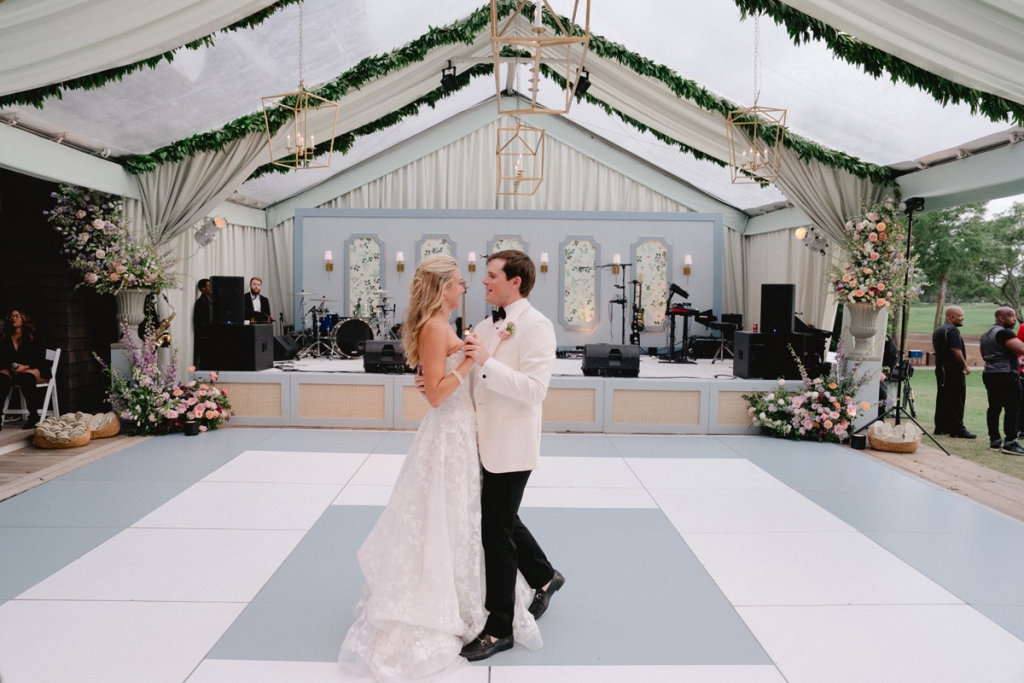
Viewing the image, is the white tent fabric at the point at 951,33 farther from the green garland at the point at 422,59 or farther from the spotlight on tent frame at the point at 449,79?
the spotlight on tent frame at the point at 449,79

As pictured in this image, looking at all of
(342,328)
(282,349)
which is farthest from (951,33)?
(282,349)

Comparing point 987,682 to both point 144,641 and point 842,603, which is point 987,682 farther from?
point 144,641

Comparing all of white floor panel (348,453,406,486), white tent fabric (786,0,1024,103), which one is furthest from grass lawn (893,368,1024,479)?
white floor panel (348,453,406,486)

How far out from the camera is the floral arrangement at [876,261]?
21.1ft

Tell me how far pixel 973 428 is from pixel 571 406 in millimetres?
5326

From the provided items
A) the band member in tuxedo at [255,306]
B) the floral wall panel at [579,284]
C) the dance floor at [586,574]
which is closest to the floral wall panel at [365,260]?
the band member in tuxedo at [255,306]

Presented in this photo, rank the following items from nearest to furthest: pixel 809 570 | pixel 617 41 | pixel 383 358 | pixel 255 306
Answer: pixel 809 570, pixel 617 41, pixel 383 358, pixel 255 306

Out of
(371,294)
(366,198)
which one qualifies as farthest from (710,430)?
(366,198)

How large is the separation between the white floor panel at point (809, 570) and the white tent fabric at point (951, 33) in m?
2.44

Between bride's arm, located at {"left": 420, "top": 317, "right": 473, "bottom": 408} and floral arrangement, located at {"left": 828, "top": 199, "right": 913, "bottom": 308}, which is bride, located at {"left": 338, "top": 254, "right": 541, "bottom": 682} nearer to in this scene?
bride's arm, located at {"left": 420, "top": 317, "right": 473, "bottom": 408}

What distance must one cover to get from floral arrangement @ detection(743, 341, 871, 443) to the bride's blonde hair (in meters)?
5.40

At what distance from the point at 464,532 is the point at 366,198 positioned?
11057 millimetres

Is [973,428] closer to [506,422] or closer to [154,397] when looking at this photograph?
[506,422]

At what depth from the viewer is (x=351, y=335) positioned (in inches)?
384
